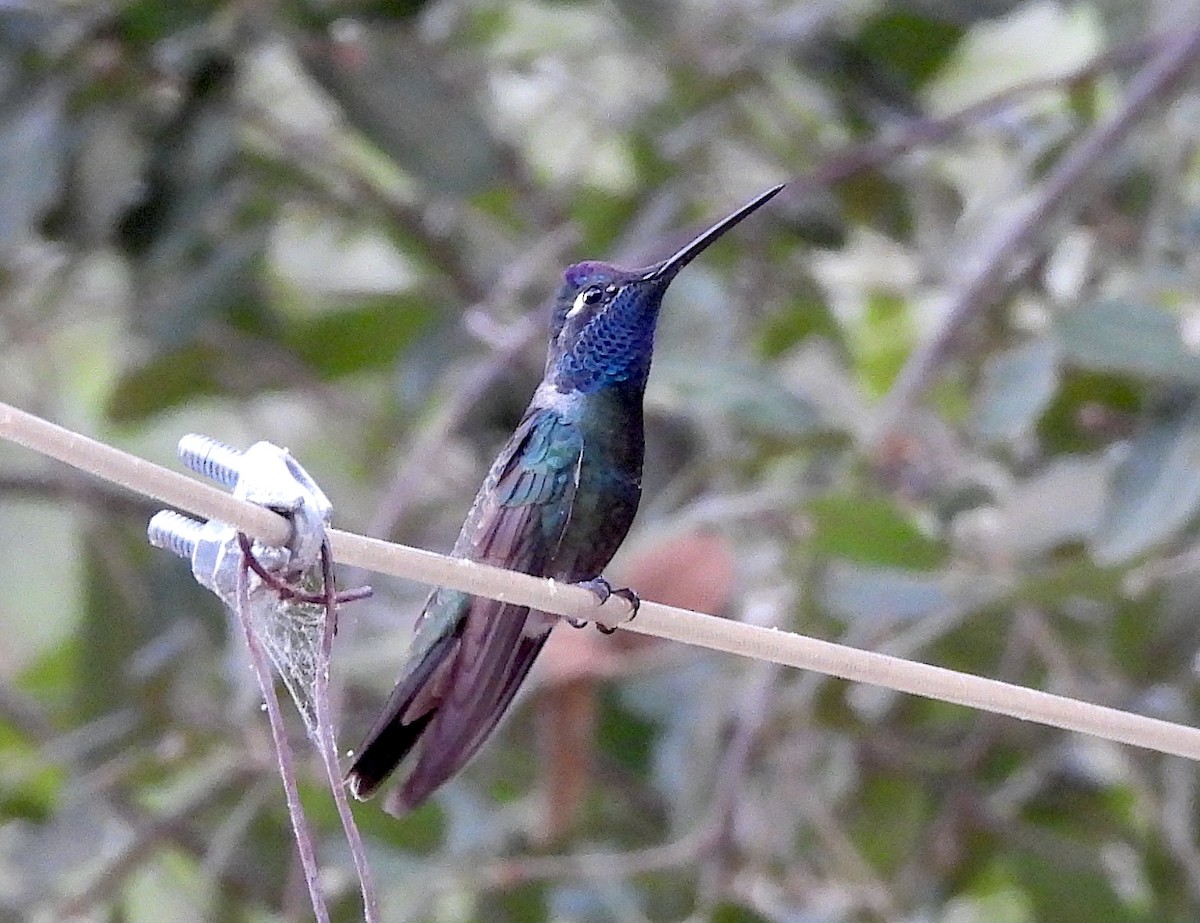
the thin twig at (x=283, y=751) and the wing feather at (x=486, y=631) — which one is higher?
the wing feather at (x=486, y=631)

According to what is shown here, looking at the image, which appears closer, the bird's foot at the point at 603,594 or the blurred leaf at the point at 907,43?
the bird's foot at the point at 603,594

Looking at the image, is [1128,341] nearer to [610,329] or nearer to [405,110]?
[610,329]

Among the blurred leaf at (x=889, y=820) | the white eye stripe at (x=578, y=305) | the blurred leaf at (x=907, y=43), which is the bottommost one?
the blurred leaf at (x=889, y=820)

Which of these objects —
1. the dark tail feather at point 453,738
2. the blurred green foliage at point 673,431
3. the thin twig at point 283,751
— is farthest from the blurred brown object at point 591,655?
the thin twig at point 283,751

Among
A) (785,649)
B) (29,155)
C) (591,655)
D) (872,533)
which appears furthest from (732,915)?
(29,155)

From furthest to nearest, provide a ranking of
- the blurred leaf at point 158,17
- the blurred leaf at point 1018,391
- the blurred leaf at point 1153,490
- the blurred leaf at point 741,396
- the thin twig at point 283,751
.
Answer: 1. the blurred leaf at point 158,17
2. the blurred leaf at point 741,396
3. the blurred leaf at point 1018,391
4. the blurred leaf at point 1153,490
5. the thin twig at point 283,751

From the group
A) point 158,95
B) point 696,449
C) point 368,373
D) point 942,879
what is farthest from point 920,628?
point 158,95

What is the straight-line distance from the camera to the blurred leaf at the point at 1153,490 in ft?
5.51

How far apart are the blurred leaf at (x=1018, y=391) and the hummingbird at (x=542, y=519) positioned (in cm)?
55

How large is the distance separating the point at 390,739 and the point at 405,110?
1280 millimetres

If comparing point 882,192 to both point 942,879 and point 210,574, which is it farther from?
point 210,574

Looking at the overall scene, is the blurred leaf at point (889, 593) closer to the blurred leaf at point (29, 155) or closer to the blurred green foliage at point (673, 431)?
the blurred green foliage at point (673, 431)

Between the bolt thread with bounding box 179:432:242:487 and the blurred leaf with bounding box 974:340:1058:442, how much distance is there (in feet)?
3.77

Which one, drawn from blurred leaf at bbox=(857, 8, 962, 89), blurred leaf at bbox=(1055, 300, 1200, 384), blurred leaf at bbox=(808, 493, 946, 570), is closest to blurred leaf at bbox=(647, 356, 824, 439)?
blurred leaf at bbox=(808, 493, 946, 570)
